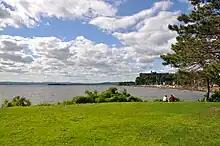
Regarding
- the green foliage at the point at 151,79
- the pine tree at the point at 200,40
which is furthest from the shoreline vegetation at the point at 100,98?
the green foliage at the point at 151,79

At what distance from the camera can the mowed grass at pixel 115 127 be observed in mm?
11609

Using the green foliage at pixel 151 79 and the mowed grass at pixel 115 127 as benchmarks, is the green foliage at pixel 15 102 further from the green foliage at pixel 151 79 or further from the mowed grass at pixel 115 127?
the green foliage at pixel 151 79

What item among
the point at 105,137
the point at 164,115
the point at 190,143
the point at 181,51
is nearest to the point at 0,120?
the point at 105,137

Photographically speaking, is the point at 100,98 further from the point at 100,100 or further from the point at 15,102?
the point at 15,102

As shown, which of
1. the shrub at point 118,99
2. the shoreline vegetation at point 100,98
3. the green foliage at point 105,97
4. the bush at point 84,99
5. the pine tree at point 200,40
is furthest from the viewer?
the shrub at point 118,99

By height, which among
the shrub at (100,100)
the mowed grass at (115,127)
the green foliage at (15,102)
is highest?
the shrub at (100,100)

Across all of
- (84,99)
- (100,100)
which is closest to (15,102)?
(84,99)

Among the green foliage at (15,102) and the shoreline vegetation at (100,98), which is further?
the shoreline vegetation at (100,98)

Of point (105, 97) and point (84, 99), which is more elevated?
point (105, 97)

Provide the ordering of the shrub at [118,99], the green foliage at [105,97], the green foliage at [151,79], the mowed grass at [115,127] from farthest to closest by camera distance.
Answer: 1. the green foliage at [151,79]
2. the shrub at [118,99]
3. the green foliage at [105,97]
4. the mowed grass at [115,127]

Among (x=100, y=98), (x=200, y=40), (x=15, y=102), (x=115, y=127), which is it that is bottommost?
(x=115, y=127)

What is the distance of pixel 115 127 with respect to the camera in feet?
45.9

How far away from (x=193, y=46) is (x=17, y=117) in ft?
35.3

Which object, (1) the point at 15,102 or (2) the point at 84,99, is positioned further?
(2) the point at 84,99
